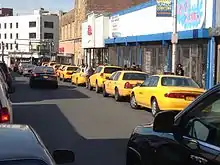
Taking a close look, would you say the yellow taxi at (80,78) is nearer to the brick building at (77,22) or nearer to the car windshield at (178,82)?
the car windshield at (178,82)

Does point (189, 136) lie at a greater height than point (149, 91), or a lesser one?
greater

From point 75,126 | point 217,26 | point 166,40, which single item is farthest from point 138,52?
point 75,126

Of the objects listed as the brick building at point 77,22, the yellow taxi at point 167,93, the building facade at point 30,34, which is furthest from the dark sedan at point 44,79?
the building facade at point 30,34

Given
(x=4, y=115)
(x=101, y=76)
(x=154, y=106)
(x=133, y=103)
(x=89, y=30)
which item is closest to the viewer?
(x=4, y=115)

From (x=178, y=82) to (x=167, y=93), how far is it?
1095mm

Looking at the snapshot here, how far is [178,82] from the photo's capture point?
691 inches

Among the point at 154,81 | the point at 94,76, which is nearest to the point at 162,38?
the point at 94,76

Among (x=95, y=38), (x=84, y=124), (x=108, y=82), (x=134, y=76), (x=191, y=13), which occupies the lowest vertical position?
(x=84, y=124)

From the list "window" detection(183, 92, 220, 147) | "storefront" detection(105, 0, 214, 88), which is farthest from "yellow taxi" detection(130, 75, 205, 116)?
"window" detection(183, 92, 220, 147)

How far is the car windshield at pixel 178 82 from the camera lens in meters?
17.4

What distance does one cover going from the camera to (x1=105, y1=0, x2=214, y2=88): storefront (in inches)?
1055

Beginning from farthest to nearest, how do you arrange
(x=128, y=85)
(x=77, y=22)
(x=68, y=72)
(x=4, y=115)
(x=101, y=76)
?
(x=77, y=22)
(x=68, y=72)
(x=101, y=76)
(x=128, y=85)
(x=4, y=115)

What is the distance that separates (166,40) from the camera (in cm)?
3259

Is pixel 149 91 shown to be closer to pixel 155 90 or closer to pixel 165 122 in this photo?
pixel 155 90
